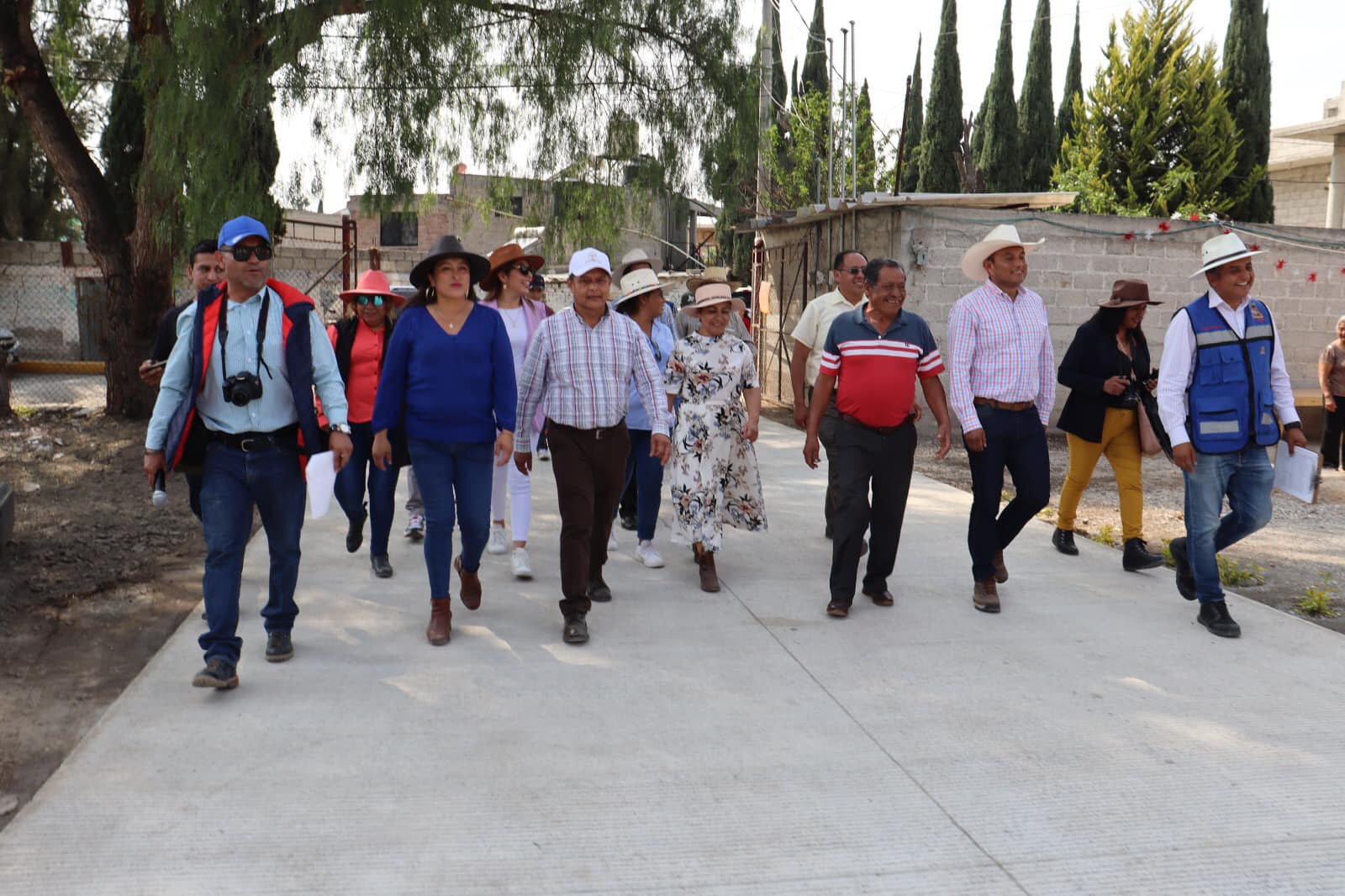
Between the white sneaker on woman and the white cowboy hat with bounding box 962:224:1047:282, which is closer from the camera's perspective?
the white cowboy hat with bounding box 962:224:1047:282

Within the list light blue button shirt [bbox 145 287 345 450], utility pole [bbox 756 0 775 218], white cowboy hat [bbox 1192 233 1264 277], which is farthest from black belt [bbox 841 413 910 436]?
utility pole [bbox 756 0 775 218]

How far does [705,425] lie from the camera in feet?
20.1

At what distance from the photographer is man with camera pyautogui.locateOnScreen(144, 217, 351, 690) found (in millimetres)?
4400

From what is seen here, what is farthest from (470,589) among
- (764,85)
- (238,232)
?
(764,85)

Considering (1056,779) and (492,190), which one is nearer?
(1056,779)

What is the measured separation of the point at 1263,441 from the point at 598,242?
9.92 metres

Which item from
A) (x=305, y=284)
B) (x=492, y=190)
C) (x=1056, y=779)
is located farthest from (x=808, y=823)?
(x=305, y=284)

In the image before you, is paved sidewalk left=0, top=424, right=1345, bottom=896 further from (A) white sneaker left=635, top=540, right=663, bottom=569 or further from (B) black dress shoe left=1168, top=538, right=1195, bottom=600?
(A) white sneaker left=635, top=540, right=663, bottom=569

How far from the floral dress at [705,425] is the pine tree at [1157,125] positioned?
1948cm

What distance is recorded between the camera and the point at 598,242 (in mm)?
14180

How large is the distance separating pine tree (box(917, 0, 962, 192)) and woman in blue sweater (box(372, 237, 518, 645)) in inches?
1102

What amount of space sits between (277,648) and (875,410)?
2.88 meters

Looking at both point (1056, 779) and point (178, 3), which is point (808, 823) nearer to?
point (1056, 779)

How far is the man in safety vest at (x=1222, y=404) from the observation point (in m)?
5.25
